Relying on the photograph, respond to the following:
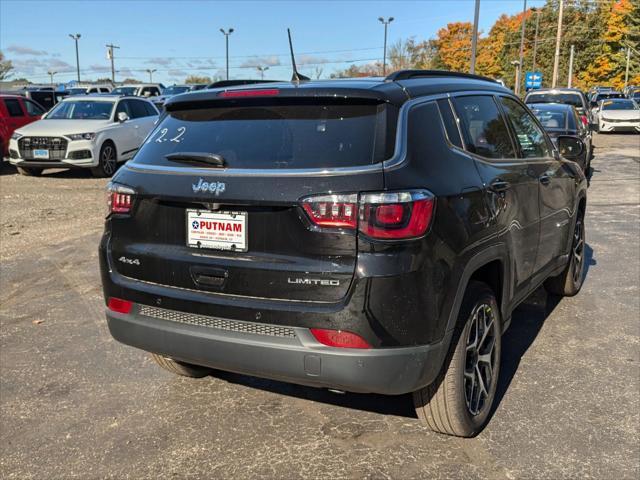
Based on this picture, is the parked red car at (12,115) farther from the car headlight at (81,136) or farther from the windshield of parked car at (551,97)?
the windshield of parked car at (551,97)

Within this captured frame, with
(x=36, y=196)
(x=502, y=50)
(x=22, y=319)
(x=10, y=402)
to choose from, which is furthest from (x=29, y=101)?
(x=502, y=50)

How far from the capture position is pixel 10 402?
3.68 meters

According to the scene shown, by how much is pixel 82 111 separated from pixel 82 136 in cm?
154

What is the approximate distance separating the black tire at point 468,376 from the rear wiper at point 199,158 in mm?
1361

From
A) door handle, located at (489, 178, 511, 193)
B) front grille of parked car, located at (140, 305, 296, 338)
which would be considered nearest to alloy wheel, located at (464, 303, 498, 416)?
door handle, located at (489, 178, 511, 193)

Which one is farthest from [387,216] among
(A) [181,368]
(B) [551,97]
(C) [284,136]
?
(B) [551,97]

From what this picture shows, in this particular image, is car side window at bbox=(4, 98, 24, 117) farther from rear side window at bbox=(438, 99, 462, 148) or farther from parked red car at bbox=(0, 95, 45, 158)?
rear side window at bbox=(438, 99, 462, 148)

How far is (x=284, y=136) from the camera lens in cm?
286

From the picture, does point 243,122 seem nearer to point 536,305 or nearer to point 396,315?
point 396,315

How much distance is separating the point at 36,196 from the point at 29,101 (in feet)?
22.5

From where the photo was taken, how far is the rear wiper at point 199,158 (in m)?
2.90

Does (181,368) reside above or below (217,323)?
below

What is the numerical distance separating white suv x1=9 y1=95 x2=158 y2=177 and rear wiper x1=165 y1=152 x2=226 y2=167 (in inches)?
450

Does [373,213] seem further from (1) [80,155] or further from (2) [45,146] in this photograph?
(2) [45,146]
